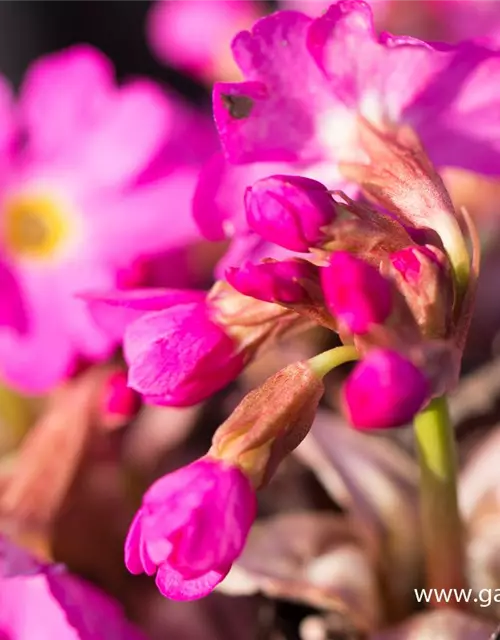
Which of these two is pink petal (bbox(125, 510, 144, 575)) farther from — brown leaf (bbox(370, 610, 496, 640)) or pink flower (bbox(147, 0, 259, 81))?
pink flower (bbox(147, 0, 259, 81))

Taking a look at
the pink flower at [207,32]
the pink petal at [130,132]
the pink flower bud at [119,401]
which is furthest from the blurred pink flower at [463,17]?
the pink flower bud at [119,401]

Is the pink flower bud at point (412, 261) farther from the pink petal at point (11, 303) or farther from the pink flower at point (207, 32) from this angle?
the pink flower at point (207, 32)

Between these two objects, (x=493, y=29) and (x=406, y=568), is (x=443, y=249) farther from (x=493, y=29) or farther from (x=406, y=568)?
(x=493, y=29)

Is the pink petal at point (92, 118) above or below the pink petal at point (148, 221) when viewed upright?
above

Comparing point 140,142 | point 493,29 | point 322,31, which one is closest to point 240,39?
point 322,31

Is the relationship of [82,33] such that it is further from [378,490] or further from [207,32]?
Answer: [378,490]

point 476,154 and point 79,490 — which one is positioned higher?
point 476,154

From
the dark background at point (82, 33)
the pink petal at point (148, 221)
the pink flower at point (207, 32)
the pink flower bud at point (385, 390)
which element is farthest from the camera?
the dark background at point (82, 33)
